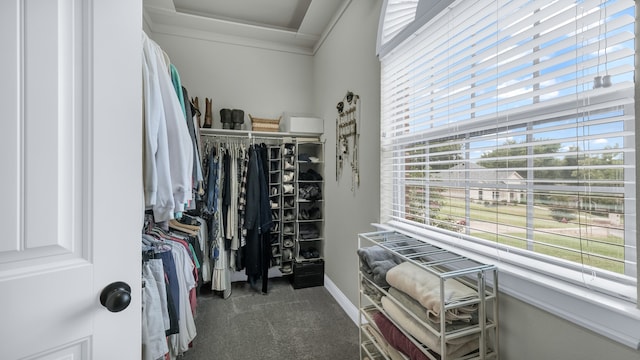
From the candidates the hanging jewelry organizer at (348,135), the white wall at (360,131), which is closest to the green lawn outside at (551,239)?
the white wall at (360,131)

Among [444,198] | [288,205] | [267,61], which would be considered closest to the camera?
[444,198]

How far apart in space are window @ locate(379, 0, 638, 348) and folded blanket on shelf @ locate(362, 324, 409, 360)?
0.63 metres

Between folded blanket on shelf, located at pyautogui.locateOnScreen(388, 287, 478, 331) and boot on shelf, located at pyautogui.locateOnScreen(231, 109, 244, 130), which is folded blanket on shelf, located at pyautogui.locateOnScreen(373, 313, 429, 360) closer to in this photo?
folded blanket on shelf, located at pyautogui.locateOnScreen(388, 287, 478, 331)

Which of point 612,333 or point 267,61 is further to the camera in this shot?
point 267,61

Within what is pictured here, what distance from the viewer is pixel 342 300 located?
253 cm

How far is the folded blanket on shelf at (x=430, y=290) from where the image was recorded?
1047mm

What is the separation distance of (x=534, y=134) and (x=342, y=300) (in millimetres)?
2090

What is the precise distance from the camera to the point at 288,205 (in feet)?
10.0

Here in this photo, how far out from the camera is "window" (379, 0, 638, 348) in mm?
796

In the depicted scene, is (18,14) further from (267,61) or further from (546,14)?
(267,61)

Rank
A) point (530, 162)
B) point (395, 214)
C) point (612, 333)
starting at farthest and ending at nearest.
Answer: point (395, 214) → point (530, 162) → point (612, 333)

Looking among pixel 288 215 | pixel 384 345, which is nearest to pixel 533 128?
pixel 384 345

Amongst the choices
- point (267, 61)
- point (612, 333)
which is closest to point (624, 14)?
point (612, 333)

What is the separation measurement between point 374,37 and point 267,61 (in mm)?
1730
